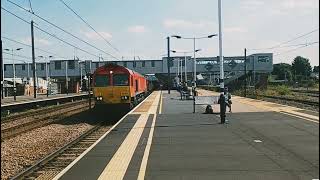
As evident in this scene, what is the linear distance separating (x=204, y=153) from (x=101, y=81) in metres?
18.0

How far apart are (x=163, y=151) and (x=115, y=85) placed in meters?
17.0

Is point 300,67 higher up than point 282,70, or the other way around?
point 300,67

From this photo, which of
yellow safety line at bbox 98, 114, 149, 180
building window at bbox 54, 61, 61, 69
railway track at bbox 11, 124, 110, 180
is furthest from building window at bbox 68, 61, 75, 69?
yellow safety line at bbox 98, 114, 149, 180

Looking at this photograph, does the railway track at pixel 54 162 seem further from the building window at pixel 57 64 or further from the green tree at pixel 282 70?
the green tree at pixel 282 70

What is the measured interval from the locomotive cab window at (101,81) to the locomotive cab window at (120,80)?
47 cm

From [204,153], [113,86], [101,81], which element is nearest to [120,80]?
[113,86]

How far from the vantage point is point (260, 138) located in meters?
13.7

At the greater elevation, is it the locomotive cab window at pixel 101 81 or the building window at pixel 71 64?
the building window at pixel 71 64

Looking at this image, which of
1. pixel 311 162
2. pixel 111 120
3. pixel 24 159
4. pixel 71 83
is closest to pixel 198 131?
pixel 24 159

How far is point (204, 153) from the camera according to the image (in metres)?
11.2

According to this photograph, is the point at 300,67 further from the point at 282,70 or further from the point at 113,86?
the point at 113,86

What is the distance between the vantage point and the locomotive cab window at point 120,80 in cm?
2842

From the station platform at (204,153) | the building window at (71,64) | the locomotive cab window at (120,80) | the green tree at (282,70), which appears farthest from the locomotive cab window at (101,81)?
the green tree at (282,70)

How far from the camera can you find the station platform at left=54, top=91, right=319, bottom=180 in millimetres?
8859
